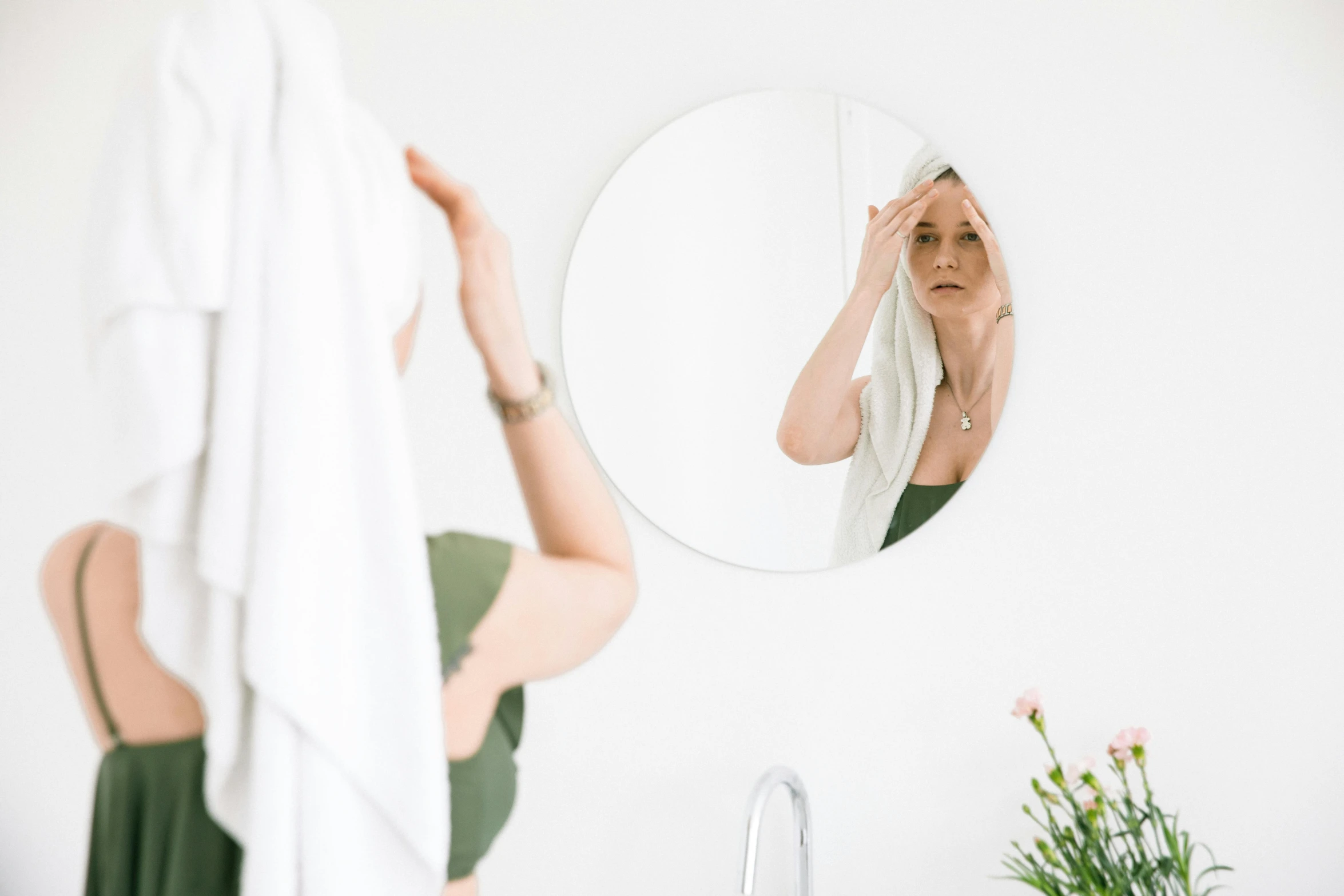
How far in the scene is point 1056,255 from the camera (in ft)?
4.57

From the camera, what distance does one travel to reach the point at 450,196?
0.74m

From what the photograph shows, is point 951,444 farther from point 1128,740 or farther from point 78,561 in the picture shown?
point 78,561

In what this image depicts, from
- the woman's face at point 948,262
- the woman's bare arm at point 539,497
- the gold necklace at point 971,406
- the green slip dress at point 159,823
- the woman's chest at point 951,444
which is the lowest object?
the green slip dress at point 159,823

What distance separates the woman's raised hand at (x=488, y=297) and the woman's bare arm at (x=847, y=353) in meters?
0.70

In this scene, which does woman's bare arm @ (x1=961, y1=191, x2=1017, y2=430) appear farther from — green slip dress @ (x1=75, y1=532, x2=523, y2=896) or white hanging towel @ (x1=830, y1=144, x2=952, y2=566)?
green slip dress @ (x1=75, y1=532, x2=523, y2=896)

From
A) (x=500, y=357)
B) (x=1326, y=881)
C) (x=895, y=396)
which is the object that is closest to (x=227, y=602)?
(x=500, y=357)

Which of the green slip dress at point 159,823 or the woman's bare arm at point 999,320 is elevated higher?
the woman's bare arm at point 999,320

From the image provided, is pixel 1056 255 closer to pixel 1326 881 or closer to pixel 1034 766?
pixel 1034 766

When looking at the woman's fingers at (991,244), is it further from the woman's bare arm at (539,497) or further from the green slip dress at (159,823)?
the green slip dress at (159,823)

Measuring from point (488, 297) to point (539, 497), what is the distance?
161 millimetres

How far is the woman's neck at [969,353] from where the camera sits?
1.40 m

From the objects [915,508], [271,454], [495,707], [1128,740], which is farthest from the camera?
[915,508]

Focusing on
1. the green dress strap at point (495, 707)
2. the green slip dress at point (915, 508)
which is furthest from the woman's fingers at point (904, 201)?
the green dress strap at point (495, 707)

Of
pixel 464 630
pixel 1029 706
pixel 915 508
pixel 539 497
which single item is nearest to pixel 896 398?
pixel 915 508
